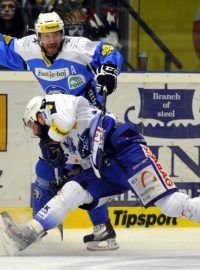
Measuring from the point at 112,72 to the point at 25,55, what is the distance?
583 mm

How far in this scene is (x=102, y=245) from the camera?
588cm

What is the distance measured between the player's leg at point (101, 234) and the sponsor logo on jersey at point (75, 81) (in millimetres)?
668

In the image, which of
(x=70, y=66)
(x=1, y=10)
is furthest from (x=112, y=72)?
(x=1, y=10)

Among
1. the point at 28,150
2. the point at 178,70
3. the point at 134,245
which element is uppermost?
the point at 178,70

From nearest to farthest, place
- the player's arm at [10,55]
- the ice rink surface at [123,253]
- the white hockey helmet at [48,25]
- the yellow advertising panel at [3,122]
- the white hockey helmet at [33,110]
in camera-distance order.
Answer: the ice rink surface at [123,253]
the white hockey helmet at [33,110]
the white hockey helmet at [48,25]
the player's arm at [10,55]
the yellow advertising panel at [3,122]

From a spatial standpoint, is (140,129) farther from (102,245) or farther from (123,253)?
(123,253)

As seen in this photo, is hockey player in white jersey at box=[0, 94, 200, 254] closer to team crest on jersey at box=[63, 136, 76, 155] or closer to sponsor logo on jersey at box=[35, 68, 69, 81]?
team crest on jersey at box=[63, 136, 76, 155]

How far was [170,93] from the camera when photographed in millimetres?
6758

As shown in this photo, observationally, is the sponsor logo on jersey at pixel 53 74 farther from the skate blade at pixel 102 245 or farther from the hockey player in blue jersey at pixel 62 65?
the skate blade at pixel 102 245

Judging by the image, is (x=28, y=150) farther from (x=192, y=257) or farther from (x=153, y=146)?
(x=192, y=257)

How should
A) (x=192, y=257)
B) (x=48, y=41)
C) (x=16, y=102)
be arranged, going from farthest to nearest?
(x=16, y=102) → (x=48, y=41) → (x=192, y=257)

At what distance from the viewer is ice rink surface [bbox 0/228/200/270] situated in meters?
4.99

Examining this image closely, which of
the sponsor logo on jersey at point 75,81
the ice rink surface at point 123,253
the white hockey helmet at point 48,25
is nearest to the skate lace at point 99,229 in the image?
the ice rink surface at point 123,253

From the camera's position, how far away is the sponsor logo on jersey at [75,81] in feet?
19.3
